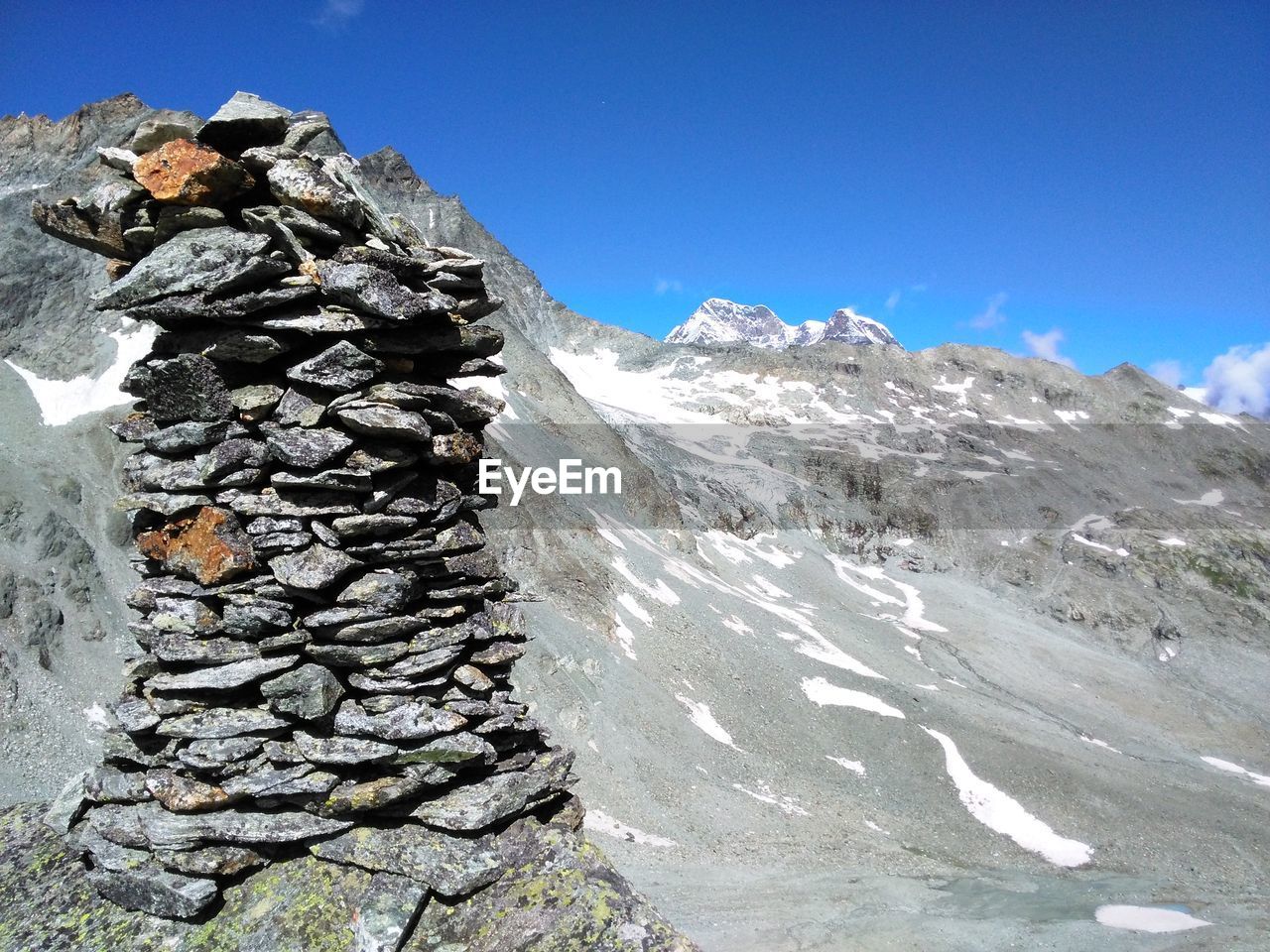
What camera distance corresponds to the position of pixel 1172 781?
4825 centimetres

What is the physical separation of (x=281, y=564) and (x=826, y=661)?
49.8 metres

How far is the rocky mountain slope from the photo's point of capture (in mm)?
28094

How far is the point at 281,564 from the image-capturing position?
8.39 metres

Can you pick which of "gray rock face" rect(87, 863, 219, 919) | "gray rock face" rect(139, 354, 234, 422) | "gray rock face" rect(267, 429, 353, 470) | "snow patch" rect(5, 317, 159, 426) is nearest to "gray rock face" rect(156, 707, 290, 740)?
"gray rock face" rect(87, 863, 219, 919)

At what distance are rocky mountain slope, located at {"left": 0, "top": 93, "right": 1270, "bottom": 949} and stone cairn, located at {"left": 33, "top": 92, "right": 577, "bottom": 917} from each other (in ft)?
63.6

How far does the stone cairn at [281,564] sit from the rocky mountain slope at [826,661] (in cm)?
1940

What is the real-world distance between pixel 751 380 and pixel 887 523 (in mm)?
54358

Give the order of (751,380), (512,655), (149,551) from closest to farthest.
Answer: (149,551) → (512,655) → (751,380)

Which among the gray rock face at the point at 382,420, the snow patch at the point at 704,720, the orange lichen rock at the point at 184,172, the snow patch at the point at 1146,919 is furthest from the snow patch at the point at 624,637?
the orange lichen rock at the point at 184,172

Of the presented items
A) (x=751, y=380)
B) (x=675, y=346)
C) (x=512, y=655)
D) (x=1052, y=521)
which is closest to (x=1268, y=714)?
(x=1052, y=521)

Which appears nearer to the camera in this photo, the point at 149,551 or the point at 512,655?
the point at 149,551

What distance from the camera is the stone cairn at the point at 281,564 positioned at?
8.26 metres

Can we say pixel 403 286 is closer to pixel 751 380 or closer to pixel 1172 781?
pixel 1172 781

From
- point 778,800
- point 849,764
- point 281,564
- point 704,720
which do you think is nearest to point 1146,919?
point 849,764
